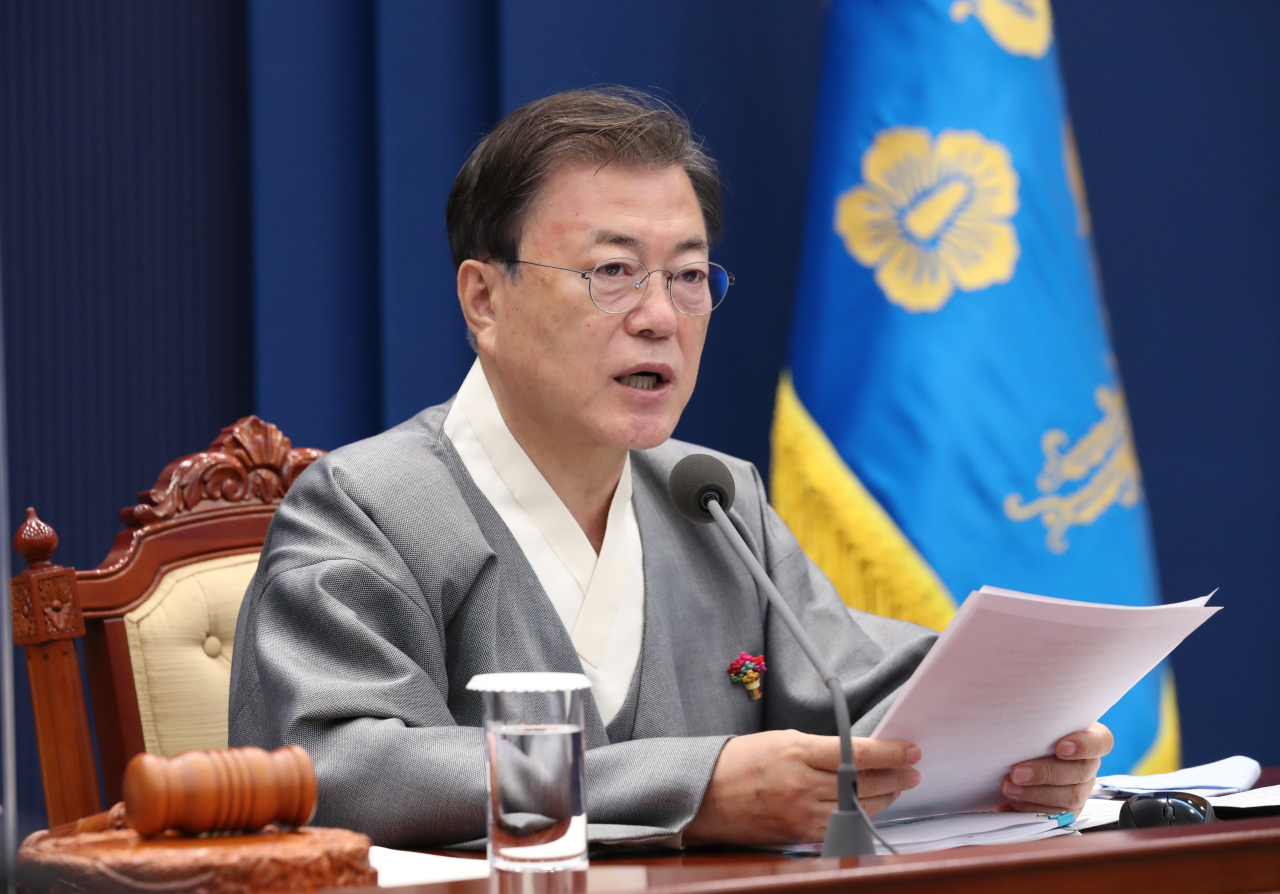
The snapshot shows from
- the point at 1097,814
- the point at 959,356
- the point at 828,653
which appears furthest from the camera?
the point at 959,356

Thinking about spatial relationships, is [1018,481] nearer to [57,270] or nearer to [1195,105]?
[1195,105]

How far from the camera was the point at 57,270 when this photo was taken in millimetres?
2230

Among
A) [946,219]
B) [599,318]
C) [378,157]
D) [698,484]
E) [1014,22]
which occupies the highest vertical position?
[1014,22]

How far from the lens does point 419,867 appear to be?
35.3 inches

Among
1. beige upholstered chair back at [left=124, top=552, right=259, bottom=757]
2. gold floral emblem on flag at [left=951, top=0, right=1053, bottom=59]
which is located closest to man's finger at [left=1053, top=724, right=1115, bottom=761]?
beige upholstered chair back at [left=124, top=552, right=259, bottom=757]

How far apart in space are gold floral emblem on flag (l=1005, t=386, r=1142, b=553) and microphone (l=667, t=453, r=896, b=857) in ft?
3.60

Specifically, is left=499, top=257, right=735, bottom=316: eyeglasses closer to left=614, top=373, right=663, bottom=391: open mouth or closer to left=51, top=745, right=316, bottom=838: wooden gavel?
left=614, top=373, right=663, bottom=391: open mouth

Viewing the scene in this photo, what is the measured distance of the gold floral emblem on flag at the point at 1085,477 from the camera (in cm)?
215

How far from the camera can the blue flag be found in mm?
2129

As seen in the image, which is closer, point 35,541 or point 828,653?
point 35,541

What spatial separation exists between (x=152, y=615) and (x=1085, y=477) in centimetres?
151

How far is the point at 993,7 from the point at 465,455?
1.39m

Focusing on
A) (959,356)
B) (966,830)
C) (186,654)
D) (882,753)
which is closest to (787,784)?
(882,753)

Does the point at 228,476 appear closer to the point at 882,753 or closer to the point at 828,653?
the point at 828,653
